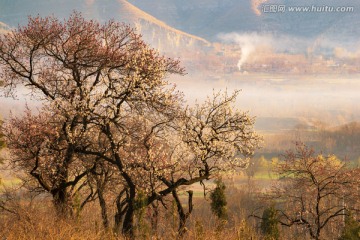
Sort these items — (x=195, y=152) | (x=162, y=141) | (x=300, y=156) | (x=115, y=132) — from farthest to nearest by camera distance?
(x=300, y=156) < (x=115, y=132) < (x=162, y=141) < (x=195, y=152)

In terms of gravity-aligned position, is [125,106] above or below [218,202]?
above

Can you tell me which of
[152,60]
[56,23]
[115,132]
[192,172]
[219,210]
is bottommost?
[219,210]

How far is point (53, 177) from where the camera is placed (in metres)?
26.8

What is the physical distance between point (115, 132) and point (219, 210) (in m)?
7.70

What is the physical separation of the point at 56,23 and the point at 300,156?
1668 cm

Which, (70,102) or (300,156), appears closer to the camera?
(70,102)

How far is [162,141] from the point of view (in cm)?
2667

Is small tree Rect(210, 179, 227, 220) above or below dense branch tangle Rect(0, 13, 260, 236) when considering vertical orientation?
below

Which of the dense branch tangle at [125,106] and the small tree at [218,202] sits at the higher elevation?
the dense branch tangle at [125,106]

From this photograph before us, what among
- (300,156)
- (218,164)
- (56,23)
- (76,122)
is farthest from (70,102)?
(300,156)

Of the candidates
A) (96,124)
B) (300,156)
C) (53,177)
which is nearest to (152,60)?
(96,124)

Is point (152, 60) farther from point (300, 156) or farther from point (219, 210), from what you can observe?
point (300, 156)

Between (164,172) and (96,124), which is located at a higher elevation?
(96,124)

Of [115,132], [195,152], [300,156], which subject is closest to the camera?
[195,152]
